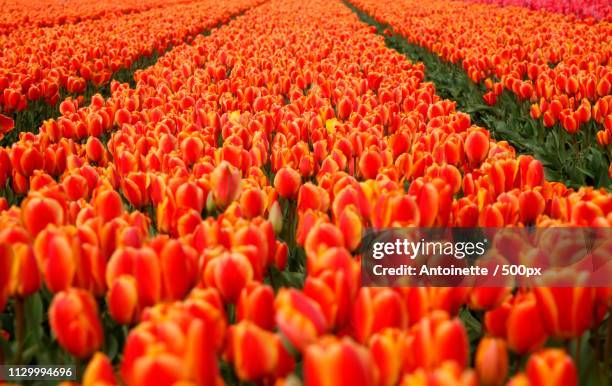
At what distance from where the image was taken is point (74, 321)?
132cm

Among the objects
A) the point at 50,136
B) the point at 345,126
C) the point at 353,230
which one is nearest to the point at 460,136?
the point at 345,126

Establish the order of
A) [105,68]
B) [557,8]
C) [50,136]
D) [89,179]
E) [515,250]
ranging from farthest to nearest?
[557,8]
[105,68]
[50,136]
[89,179]
[515,250]

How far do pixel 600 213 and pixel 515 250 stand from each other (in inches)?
12.3

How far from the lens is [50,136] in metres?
3.61

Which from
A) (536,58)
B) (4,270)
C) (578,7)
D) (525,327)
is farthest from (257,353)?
(578,7)

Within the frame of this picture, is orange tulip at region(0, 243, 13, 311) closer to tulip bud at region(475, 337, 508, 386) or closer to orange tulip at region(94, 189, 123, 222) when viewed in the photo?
orange tulip at region(94, 189, 123, 222)

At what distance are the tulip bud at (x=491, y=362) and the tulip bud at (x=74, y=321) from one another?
2.68 feet

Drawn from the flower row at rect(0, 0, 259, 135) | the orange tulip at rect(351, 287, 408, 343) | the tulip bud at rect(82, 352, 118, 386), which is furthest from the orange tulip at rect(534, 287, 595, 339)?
the flower row at rect(0, 0, 259, 135)

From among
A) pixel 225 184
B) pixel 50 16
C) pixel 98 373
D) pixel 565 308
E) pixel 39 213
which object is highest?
pixel 50 16

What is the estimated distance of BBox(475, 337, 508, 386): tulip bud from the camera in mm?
1236

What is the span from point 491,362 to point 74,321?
0.87 m

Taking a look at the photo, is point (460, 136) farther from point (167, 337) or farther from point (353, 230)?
point (167, 337)

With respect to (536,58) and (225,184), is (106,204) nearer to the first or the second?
(225,184)

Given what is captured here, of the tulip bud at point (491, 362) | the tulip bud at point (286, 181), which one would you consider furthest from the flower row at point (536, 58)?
the tulip bud at point (491, 362)
